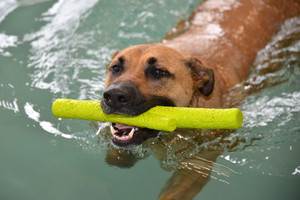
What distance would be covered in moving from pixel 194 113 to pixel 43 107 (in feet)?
7.03

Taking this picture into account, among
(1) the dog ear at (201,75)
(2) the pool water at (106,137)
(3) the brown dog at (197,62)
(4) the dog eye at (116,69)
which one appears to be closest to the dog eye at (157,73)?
(3) the brown dog at (197,62)

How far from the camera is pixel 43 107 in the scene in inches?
169

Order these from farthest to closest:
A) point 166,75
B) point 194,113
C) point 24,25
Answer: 1. point 24,25
2. point 166,75
3. point 194,113

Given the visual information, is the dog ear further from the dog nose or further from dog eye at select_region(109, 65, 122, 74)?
the dog nose

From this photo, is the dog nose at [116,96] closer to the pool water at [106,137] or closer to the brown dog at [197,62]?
the brown dog at [197,62]

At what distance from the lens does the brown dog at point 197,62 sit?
326 cm

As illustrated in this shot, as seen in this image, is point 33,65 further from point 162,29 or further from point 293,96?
point 293,96

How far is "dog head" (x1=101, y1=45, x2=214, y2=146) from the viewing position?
10.1 feet

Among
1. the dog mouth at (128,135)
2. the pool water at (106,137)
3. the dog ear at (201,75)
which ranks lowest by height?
the pool water at (106,137)

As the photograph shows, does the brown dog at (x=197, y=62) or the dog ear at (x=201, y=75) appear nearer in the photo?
the brown dog at (x=197, y=62)

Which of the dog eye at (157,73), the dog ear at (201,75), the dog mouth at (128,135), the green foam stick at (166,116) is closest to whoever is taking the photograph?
the green foam stick at (166,116)

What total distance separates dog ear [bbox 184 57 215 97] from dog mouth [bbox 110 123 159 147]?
93cm

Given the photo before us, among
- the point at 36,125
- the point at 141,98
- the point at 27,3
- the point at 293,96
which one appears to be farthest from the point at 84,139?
the point at 27,3

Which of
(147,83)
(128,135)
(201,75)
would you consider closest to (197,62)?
(201,75)
